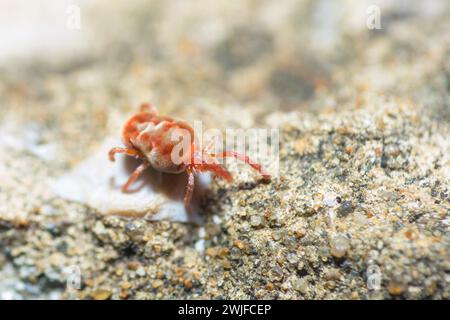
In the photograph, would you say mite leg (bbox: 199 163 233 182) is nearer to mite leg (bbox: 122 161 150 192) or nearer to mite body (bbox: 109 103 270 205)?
mite body (bbox: 109 103 270 205)

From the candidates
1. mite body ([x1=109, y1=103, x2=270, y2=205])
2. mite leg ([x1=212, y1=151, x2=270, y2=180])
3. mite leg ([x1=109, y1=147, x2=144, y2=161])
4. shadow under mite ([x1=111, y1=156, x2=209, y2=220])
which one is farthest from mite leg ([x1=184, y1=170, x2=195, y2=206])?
mite leg ([x1=109, y1=147, x2=144, y2=161])

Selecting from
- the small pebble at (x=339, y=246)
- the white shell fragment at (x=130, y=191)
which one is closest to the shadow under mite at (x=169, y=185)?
the white shell fragment at (x=130, y=191)

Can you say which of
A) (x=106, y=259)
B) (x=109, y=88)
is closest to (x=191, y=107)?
(x=109, y=88)

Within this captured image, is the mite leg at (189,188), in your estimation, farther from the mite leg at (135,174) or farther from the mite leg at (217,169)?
the mite leg at (135,174)

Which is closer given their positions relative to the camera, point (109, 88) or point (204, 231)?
point (204, 231)

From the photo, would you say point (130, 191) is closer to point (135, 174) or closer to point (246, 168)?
point (135, 174)
